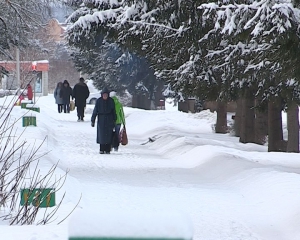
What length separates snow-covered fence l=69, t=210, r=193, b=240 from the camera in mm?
2645

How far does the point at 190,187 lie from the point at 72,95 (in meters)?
21.6

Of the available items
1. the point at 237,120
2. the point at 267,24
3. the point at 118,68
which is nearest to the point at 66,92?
the point at 118,68

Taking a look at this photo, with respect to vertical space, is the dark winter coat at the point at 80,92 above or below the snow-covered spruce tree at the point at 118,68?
below

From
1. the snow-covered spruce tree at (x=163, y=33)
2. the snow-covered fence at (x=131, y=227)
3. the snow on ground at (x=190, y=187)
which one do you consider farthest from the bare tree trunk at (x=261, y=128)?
the snow-covered fence at (x=131, y=227)

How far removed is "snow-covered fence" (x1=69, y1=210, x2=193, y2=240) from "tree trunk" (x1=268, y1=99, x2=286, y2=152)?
659 inches

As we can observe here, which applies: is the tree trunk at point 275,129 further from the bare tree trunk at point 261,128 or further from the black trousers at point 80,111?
the black trousers at point 80,111

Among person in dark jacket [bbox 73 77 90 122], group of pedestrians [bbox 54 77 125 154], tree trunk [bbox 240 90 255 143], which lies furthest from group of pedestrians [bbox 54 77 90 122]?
group of pedestrians [bbox 54 77 125 154]

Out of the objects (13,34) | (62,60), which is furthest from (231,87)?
(62,60)

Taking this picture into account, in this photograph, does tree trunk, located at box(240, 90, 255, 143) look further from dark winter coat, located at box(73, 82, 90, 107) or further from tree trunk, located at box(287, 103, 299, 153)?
dark winter coat, located at box(73, 82, 90, 107)

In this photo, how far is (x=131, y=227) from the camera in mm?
2711

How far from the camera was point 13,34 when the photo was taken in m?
20.0

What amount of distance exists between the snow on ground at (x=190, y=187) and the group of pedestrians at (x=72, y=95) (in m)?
10.8

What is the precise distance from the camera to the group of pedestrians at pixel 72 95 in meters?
32.8

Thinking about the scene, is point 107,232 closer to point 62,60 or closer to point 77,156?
point 77,156
